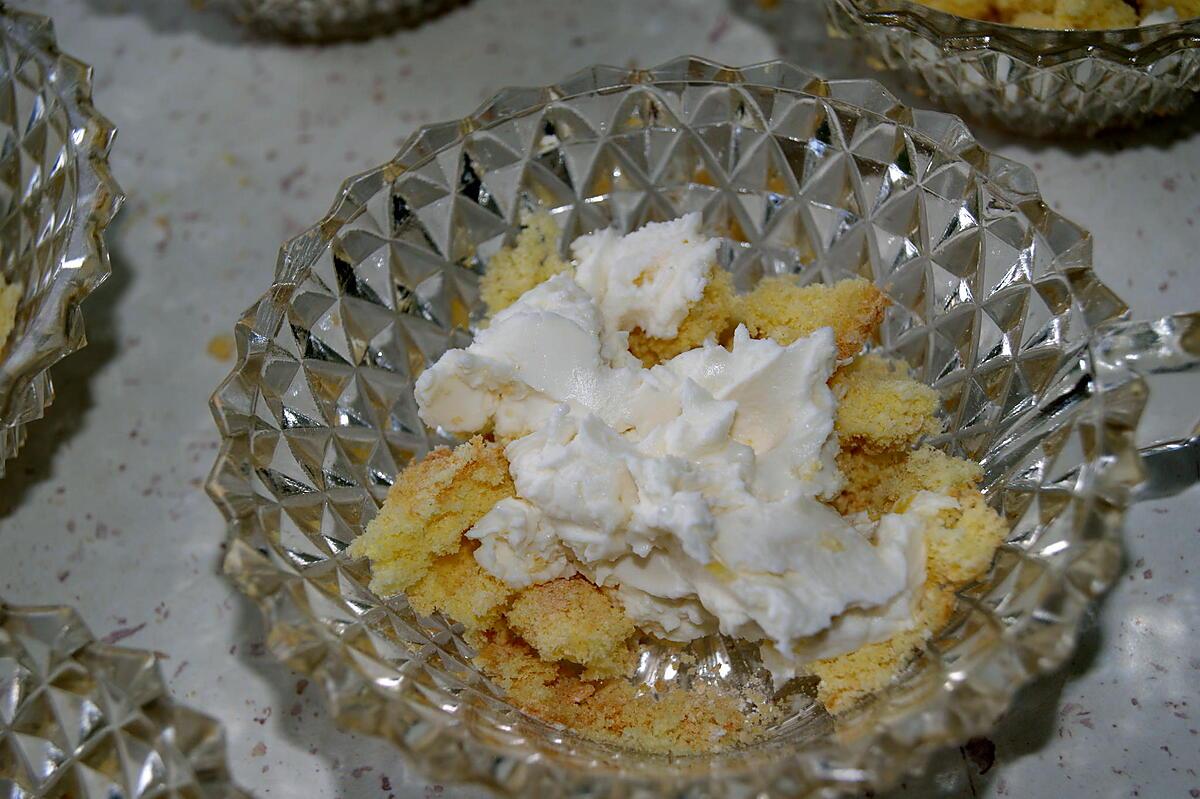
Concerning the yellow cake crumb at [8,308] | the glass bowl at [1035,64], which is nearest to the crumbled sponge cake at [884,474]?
the glass bowl at [1035,64]

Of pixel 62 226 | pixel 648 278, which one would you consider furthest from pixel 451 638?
pixel 62 226

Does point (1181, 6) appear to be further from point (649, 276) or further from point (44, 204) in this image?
point (44, 204)

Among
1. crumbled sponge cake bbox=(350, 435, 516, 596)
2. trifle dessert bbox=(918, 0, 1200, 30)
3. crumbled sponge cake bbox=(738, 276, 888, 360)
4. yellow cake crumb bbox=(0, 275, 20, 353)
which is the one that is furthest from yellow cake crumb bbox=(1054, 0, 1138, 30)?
yellow cake crumb bbox=(0, 275, 20, 353)

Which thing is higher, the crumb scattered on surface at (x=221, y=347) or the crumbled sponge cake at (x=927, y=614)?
the crumbled sponge cake at (x=927, y=614)

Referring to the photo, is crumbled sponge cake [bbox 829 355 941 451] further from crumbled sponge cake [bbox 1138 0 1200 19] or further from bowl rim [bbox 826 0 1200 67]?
crumbled sponge cake [bbox 1138 0 1200 19]

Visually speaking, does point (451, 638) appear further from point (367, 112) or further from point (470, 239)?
point (367, 112)

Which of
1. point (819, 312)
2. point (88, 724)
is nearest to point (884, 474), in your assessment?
point (819, 312)

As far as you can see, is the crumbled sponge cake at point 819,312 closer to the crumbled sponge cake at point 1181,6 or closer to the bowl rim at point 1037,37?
the bowl rim at point 1037,37

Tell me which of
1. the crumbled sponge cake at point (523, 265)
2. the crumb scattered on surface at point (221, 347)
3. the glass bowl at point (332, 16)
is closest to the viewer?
the crumbled sponge cake at point (523, 265)
